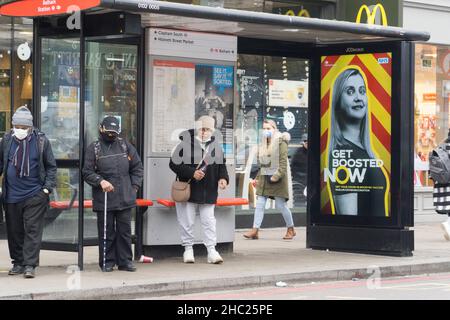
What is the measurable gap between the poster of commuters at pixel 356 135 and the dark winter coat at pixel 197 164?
7.49 feet

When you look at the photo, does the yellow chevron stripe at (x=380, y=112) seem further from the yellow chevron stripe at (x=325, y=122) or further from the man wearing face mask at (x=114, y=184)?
the man wearing face mask at (x=114, y=184)

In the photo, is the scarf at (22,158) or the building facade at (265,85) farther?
the building facade at (265,85)

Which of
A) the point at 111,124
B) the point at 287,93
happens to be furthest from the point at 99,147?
the point at 287,93

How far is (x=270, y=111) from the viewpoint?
18938 millimetres

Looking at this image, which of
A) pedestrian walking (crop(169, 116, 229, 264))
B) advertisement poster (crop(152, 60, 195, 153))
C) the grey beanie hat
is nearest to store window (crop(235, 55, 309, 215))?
advertisement poster (crop(152, 60, 195, 153))

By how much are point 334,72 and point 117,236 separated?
436 cm

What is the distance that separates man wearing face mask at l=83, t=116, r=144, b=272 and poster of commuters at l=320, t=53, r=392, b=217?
3.62 metres

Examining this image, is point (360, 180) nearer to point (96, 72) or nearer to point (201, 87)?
point (201, 87)

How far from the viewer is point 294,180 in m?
19.4

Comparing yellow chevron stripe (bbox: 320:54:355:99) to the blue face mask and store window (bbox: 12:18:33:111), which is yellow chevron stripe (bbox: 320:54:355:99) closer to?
the blue face mask

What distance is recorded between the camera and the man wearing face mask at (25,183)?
37.1 feet

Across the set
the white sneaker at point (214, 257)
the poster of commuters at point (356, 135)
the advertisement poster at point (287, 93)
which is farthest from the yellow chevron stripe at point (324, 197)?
the advertisement poster at point (287, 93)

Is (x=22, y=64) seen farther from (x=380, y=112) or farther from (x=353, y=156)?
(x=380, y=112)

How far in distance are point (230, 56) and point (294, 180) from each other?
6.05 meters
